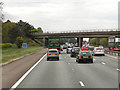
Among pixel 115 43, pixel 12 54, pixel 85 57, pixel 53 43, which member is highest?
pixel 53 43

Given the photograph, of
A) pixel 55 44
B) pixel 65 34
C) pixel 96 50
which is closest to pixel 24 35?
pixel 65 34

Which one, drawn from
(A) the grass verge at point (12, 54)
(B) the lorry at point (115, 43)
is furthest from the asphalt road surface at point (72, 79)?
(B) the lorry at point (115, 43)

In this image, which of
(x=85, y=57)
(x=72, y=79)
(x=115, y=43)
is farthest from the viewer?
(x=115, y=43)

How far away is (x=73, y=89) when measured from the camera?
10219 mm

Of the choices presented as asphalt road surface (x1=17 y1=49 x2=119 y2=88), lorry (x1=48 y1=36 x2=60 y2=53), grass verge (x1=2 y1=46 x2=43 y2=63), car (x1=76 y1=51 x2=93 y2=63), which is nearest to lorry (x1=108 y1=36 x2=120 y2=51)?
lorry (x1=48 y1=36 x2=60 y2=53)

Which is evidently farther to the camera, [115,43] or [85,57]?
[115,43]

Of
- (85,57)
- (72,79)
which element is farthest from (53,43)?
(72,79)

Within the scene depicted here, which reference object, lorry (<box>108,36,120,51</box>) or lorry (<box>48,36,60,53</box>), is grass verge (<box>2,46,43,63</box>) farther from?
lorry (<box>108,36,120,51</box>)

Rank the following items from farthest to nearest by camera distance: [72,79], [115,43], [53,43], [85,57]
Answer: [115,43]
[53,43]
[85,57]
[72,79]

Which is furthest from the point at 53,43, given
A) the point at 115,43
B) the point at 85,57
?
the point at 85,57

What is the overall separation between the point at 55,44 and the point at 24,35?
241 ft

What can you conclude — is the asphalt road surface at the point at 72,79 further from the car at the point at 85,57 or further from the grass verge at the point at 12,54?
the grass verge at the point at 12,54

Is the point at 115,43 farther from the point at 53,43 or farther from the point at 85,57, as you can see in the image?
the point at 85,57

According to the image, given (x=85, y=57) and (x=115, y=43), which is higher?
(x=115, y=43)
